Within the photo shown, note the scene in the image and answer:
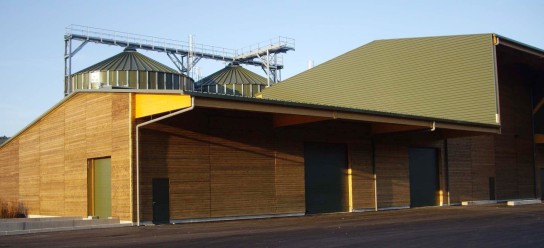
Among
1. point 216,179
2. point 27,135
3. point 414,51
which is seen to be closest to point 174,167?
point 216,179

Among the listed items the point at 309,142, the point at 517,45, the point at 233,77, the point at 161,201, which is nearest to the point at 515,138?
the point at 517,45

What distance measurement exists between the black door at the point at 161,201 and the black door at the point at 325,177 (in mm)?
6933

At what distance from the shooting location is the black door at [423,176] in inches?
1234

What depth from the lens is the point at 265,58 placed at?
2694 inches

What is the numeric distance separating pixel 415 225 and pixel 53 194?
1504 cm

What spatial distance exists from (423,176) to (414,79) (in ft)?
16.9

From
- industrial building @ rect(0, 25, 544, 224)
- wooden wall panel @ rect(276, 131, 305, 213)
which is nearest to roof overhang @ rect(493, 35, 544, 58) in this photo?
industrial building @ rect(0, 25, 544, 224)

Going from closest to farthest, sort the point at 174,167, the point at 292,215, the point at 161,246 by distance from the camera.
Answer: the point at 161,246
the point at 174,167
the point at 292,215

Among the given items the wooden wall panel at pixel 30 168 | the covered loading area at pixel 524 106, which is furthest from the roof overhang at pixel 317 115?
the wooden wall panel at pixel 30 168

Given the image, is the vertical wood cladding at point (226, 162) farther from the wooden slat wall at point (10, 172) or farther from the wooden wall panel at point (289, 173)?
the wooden slat wall at point (10, 172)

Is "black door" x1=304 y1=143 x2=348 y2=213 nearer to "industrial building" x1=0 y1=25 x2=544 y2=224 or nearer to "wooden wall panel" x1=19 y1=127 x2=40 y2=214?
"industrial building" x1=0 y1=25 x2=544 y2=224

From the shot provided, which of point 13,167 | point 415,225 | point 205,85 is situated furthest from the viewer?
point 205,85

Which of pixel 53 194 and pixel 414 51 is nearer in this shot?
pixel 53 194

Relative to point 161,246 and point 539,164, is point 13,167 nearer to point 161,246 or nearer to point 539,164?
point 161,246
